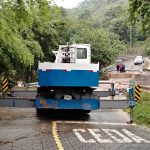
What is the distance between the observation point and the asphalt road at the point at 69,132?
44.1 feet

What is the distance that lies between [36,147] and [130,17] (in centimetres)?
596

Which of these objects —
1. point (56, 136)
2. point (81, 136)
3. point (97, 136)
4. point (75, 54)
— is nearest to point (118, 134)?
point (97, 136)

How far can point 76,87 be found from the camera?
20391 millimetres

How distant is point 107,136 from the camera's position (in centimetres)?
1540

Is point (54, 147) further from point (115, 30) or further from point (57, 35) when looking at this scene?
point (115, 30)

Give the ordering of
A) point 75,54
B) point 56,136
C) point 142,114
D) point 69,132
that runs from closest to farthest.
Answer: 1. point 56,136
2. point 69,132
3. point 142,114
4. point 75,54

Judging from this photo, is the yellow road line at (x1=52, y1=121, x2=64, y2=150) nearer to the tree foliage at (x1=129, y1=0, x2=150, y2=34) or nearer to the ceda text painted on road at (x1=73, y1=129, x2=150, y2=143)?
the ceda text painted on road at (x1=73, y1=129, x2=150, y2=143)

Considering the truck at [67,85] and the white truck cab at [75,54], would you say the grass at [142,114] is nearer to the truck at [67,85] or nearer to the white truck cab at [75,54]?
the truck at [67,85]

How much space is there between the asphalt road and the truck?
0.70m

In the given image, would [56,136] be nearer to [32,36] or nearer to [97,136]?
[97,136]

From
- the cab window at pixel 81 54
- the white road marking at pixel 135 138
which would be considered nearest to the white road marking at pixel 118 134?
the white road marking at pixel 135 138

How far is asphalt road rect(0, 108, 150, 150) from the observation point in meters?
13.4

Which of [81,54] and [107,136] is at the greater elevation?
[81,54]

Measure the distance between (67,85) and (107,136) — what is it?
16.1ft
